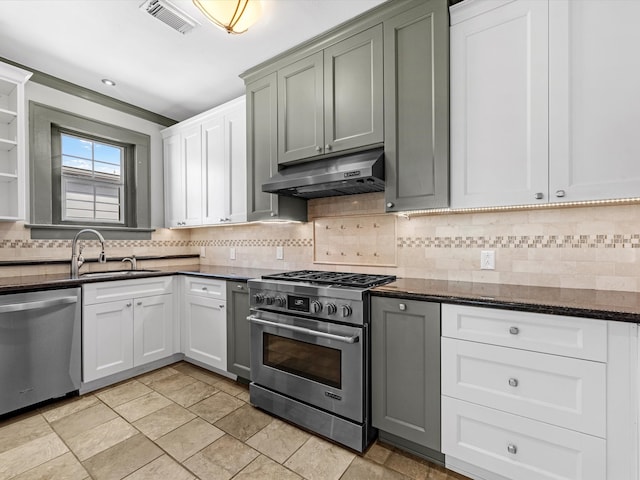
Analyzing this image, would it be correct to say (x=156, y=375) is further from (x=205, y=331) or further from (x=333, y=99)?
(x=333, y=99)

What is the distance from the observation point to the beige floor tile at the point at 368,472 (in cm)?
159

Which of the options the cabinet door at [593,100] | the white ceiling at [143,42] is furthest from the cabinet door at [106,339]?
the cabinet door at [593,100]

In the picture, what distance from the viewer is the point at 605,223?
1686 millimetres

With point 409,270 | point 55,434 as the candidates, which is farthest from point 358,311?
point 55,434

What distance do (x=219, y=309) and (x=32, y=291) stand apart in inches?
49.5

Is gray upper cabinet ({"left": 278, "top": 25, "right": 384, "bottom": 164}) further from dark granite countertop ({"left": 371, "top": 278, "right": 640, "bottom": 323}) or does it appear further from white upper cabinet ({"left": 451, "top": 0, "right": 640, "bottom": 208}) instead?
dark granite countertop ({"left": 371, "top": 278, "right": 640, "bottom": 323})

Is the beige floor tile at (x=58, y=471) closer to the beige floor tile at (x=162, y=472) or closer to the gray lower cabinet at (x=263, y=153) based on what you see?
the beige floor tile at (x=162, y=472)

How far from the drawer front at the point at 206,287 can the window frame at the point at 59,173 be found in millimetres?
1052

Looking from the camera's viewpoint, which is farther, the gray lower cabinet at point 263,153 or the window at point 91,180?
the window at point 91,180

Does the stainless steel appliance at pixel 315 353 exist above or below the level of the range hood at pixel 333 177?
below

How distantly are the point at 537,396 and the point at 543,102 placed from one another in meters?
1.40

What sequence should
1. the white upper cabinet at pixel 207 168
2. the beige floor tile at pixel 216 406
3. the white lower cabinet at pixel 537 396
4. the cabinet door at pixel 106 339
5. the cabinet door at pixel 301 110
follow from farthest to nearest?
the white upper cabinet at pixel 207 168 → the cabinet door at pixel 106 339 → the cabinet door at pixel 301 110 → the beige floor tile at pixel 216 406 → the white lower cabinet at pixel 537 396

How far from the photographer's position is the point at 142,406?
2275 millimetres

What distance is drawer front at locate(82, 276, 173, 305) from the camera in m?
2.46
